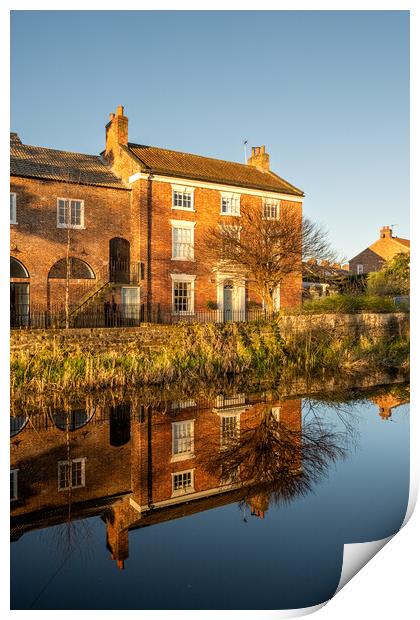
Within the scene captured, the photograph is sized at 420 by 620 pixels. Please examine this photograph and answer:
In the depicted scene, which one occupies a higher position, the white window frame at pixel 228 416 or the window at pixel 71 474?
the white window frame at pixel 228 416

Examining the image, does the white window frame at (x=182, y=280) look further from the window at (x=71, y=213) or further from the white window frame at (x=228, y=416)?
the white window frame at (x=228, y=416)

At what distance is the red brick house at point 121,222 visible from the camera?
16.1 meters

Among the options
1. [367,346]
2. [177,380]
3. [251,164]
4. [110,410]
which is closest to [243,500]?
[110,410]

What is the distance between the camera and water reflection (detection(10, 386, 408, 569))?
15.3 ft

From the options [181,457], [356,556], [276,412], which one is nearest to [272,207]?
[276,412]

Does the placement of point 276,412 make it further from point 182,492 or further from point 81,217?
point 81,217

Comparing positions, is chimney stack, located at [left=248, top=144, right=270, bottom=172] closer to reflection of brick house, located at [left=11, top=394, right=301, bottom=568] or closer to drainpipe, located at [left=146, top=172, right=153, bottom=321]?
drainpipe, located at [left=146, top=172, right=153, bottom=321]

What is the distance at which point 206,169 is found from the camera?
20.4 metres

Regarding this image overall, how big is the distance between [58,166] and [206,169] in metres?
6.54

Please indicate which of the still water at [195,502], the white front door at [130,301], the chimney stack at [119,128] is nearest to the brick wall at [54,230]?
the white front door at [130,301]

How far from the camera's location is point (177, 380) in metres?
11.2

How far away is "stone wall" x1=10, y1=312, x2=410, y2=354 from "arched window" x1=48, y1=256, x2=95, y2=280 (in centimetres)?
519

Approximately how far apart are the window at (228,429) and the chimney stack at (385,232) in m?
33.6

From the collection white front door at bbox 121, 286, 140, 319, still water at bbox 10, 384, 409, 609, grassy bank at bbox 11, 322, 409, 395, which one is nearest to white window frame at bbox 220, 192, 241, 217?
white front door at bbox 121, 286, 140, 319
